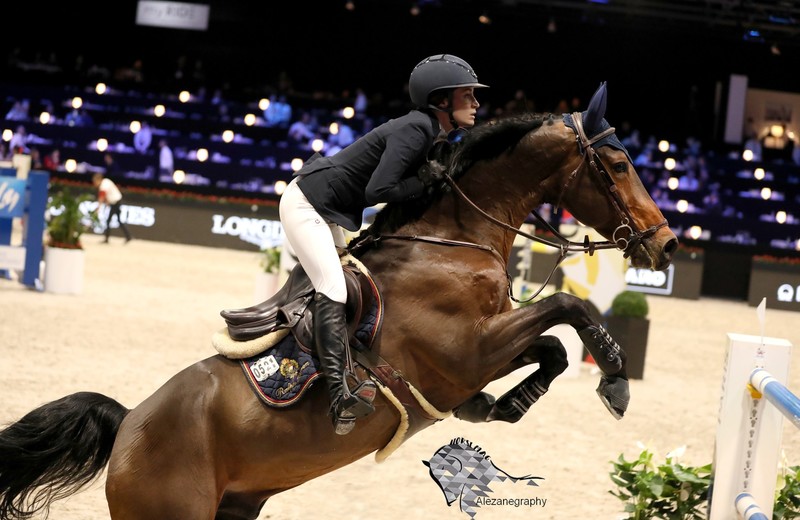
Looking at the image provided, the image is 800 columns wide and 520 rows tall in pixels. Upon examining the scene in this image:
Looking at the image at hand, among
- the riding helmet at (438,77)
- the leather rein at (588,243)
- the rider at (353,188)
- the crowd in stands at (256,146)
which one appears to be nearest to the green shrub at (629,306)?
the leather rein at (588,243)

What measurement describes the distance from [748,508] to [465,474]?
2314 mm

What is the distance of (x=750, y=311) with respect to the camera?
56.2 ft

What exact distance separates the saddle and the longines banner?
16840 mm

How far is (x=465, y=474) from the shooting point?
572cm

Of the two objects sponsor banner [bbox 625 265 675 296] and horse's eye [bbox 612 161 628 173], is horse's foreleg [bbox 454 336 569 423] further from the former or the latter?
sponsor banner [bbox 625 265 675 296]

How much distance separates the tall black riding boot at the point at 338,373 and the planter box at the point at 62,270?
31.1 feet

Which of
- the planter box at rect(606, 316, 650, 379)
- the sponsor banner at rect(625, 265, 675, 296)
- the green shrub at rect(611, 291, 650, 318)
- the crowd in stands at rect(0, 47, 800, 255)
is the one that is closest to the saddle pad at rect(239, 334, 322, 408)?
the planter box at rect(606, 316, 650, 379)

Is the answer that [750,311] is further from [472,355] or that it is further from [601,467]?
[472,355]

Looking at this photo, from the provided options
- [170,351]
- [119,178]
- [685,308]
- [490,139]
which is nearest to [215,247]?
[119,178]

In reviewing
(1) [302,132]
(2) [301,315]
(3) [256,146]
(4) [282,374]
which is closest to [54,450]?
(4) [282,374]

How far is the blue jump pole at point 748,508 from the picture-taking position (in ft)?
11.4

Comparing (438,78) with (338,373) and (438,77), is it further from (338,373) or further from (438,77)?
(338,373)

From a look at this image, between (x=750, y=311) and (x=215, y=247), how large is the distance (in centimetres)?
1080

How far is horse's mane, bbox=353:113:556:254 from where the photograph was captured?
3.80 m
